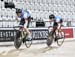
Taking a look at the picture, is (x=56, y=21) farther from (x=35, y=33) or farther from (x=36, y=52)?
(x=35, y=33)

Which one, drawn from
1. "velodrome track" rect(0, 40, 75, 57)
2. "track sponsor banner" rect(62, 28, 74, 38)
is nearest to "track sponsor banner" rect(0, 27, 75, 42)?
"track sponsor banner" rect(62, 28, 74, 38)

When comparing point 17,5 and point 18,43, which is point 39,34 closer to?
point 18,43

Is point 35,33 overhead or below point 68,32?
overhead

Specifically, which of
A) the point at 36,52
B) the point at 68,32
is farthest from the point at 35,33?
the point at 36,52

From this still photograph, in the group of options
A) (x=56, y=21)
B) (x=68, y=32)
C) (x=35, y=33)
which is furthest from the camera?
(x=68, y=32)

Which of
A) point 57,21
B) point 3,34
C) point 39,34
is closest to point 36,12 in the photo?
point 39,34

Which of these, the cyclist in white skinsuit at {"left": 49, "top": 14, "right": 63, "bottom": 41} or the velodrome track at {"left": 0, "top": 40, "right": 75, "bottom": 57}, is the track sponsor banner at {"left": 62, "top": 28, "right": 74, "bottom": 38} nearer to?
A: the velodrome track at {"left": 0, "top": 40, "right": 75, "bottom": 57}

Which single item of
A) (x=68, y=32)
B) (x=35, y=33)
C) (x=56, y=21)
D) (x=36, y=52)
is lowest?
(x=36, y=52)

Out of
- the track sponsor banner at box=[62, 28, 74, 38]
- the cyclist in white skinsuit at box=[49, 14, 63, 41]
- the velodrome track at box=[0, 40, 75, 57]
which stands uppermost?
the cyclist in white skinsuit at box=[49, 14, 63, 41]

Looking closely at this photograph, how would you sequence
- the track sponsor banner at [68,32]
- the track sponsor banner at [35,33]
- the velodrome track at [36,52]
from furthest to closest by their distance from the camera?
the track sponsor banner at [68,32] < the track sponsor banner at [35,33] < the velodrome track at [36,52]

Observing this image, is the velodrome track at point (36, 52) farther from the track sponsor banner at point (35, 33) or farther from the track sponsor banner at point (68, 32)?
the track sponsor banner at point (68, 32)

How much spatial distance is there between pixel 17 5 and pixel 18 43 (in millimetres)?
11044

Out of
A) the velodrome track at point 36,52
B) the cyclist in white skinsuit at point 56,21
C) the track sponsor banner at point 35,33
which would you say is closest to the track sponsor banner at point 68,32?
the track sponsor banner at point 35,33

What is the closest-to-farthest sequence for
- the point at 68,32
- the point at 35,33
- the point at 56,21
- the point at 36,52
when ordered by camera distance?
the point at 36,52 → the point at 56,21 → the point at 35,33 → the point at 68,32
